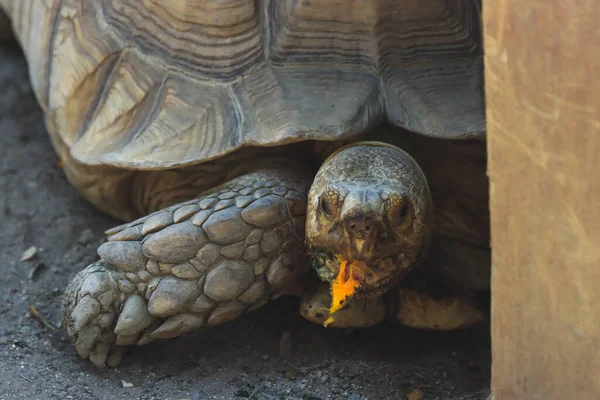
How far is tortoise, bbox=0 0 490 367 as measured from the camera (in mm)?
2535

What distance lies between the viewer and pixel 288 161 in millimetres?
2828

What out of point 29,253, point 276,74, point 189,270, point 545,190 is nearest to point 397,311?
point 189,270

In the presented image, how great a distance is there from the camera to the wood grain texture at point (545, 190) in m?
1.66

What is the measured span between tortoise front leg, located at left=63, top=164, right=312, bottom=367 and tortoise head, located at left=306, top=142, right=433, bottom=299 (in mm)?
157

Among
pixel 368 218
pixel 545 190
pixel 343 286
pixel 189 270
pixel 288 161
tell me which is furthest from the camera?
pixel 288 161

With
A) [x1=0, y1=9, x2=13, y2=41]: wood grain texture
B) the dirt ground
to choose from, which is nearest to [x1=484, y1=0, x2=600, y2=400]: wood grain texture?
the dirt ground

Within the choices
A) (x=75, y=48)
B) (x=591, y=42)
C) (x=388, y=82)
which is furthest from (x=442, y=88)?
(x=75, y=48)

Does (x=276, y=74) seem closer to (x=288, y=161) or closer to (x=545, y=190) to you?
(x=288, y=161)

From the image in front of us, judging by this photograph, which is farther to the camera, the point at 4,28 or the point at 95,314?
the point at 4,28

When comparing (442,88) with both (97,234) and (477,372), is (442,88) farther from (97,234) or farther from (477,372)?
(97,234)

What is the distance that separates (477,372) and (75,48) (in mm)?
1734

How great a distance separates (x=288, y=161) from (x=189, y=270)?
1.60 feet

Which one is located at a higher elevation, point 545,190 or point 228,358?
point 545,190

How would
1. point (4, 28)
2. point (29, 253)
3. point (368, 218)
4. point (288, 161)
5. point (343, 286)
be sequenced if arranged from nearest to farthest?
1. point (368, 218)
2. point (343, 286)
3. point (288, 161)
4. point (29, 253)
5. point (4, 28)
